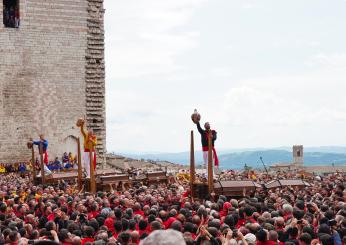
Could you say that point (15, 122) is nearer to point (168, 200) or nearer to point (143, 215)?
point (168, 200)

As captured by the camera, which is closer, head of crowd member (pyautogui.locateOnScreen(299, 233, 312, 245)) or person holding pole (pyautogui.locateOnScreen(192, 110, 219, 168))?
head of crowd member (pyautogui.locateOnScreen(299, 233, 312, 245))

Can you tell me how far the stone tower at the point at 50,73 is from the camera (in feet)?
109

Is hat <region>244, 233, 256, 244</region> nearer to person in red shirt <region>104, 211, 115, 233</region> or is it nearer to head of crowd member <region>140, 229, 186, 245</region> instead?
person in red shirt <region>104, 211, 115, 233</region>

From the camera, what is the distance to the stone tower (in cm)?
3331

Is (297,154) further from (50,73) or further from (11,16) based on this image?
(11,16)

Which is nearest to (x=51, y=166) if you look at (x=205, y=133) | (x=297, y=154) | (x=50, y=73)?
(x=50, y=73)

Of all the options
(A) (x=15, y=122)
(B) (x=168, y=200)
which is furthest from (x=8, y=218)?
(A) (x=15, y=122)

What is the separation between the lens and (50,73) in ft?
113

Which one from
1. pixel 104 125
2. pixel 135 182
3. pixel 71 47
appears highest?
pixel 71 47

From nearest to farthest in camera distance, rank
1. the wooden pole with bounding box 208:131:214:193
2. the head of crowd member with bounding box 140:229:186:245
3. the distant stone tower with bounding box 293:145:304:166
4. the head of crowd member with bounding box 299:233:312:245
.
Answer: the head of crowd member with bounding box 140:229:186:245
the head of crowd member with bounding box 299:233:312:245
the wooden pole with bounding box 208:131:214:193
the distant stone tower with bounding box 293:145:304:166

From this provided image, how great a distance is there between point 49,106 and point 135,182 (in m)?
12.0

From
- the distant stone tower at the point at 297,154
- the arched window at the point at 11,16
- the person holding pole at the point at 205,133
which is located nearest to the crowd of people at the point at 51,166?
the arched window at the point at 11,16

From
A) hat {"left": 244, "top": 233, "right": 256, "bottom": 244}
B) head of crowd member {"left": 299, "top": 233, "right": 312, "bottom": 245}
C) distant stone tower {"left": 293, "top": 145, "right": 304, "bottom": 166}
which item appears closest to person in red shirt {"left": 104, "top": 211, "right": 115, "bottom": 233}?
hat {"left": 244, "top": 233, "right": 256, "bottom": 244}

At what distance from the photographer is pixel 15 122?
33312mm
